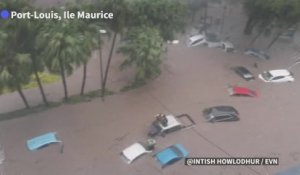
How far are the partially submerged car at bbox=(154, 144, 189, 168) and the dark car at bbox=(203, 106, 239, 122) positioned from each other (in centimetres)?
482

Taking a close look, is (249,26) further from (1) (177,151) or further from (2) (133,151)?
(2) (133,151)

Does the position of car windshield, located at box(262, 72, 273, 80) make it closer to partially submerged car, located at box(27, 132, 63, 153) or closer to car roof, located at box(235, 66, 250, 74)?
car roof, located at box(235, 66, 250, 74)

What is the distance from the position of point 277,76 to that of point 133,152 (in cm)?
1805

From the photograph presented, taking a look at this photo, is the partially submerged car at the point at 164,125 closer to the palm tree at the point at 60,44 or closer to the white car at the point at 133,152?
the white car at the point at 133,152

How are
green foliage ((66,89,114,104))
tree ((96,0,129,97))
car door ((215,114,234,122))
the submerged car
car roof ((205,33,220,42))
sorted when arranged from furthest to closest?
car roof ((205,33,220,42)) → the submerged car → green foliage ((66,89,114,104)) → car door ((215,114,234,122)) → tree ((96,0,129,97))

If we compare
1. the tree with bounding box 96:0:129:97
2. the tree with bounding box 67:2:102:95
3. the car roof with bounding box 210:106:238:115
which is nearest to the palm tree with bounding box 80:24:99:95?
the tree with bounding box 67:2:102:95

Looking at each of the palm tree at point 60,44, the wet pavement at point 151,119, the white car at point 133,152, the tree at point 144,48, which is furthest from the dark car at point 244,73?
the palm tree at point 60,44

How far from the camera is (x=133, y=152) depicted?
81.9 feet

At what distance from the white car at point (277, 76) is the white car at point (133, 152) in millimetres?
16288

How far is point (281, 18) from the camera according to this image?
1470 inches

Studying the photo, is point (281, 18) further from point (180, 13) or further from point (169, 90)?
point (169, 90)

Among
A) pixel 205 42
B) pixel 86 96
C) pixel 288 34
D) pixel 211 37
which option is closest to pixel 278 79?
pixel 205 42

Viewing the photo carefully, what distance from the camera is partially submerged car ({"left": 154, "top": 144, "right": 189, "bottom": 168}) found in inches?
951

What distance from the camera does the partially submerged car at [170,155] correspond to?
24.2 m
